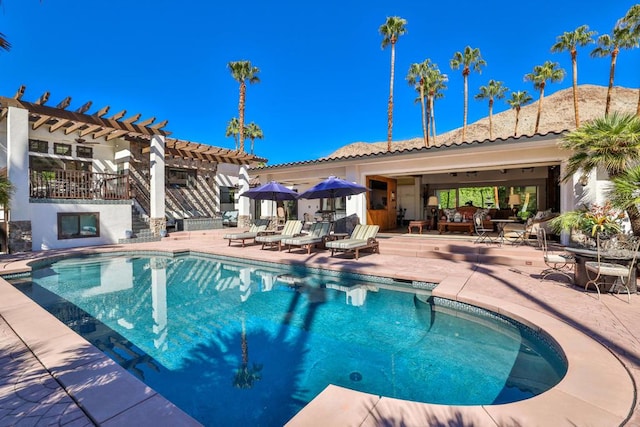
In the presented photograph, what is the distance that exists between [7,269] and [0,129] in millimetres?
8591

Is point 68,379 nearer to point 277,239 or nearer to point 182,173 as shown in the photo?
point 277,239

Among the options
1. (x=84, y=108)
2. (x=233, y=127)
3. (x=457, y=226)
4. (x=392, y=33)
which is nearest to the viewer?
(x=84, y=108)

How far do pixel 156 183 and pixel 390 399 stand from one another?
15332 mm

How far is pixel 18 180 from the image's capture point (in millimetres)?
10945

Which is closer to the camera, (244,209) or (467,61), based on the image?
(244,209)

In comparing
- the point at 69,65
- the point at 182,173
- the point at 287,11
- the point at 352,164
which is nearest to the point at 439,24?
the point at 287,11

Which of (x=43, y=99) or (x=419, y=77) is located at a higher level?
(x=419, y=77)

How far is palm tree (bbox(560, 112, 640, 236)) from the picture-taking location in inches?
251

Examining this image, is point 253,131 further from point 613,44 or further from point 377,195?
point 613,44

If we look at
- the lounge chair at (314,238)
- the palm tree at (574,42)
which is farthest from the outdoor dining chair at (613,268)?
the palm tree at (574,42)

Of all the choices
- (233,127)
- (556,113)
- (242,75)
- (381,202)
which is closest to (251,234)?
(381,202)

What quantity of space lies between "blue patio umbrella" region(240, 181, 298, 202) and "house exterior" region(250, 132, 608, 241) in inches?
83.0

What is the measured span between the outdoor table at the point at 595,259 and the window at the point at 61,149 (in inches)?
792

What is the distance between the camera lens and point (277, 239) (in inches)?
462
